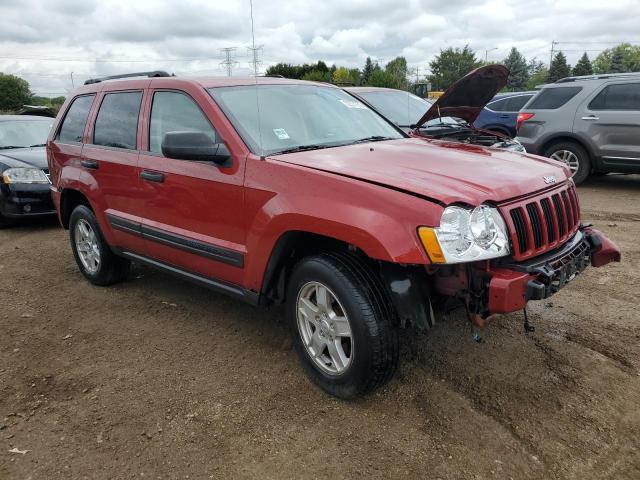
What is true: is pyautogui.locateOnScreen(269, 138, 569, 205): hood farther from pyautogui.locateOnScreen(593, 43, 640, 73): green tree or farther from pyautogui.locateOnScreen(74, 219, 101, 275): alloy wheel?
pyautogui.locateOnScreen(593, 43, 640, 73): green tree

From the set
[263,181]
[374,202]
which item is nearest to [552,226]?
[374,202]

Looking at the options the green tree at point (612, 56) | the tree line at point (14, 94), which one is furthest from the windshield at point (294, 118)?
the green tree at point (612, 56)

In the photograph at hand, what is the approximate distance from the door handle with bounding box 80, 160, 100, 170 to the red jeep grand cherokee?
0.06 ft

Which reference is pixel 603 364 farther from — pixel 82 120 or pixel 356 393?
pixel 82 120

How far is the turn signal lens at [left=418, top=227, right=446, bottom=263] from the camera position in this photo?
2488 millimetres

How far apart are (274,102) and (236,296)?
4.43 ft

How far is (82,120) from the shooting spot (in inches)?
192

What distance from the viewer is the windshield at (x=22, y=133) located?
8328 mm

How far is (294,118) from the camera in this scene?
370cm

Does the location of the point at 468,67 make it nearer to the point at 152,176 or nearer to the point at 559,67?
the point at 559,67

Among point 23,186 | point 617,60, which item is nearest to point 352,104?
point 23,186

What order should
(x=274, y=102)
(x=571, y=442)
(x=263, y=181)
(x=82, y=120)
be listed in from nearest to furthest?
(x=571, y=442)
(x=263, y=181)
(x=274, y=102)
(x=82, y=120)

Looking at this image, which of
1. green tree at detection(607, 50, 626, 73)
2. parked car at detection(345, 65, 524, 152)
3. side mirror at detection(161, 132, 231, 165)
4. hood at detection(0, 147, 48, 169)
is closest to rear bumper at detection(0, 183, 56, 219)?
hood at detection(0, 147, 48, 169)

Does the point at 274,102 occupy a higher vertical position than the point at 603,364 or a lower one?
higher
